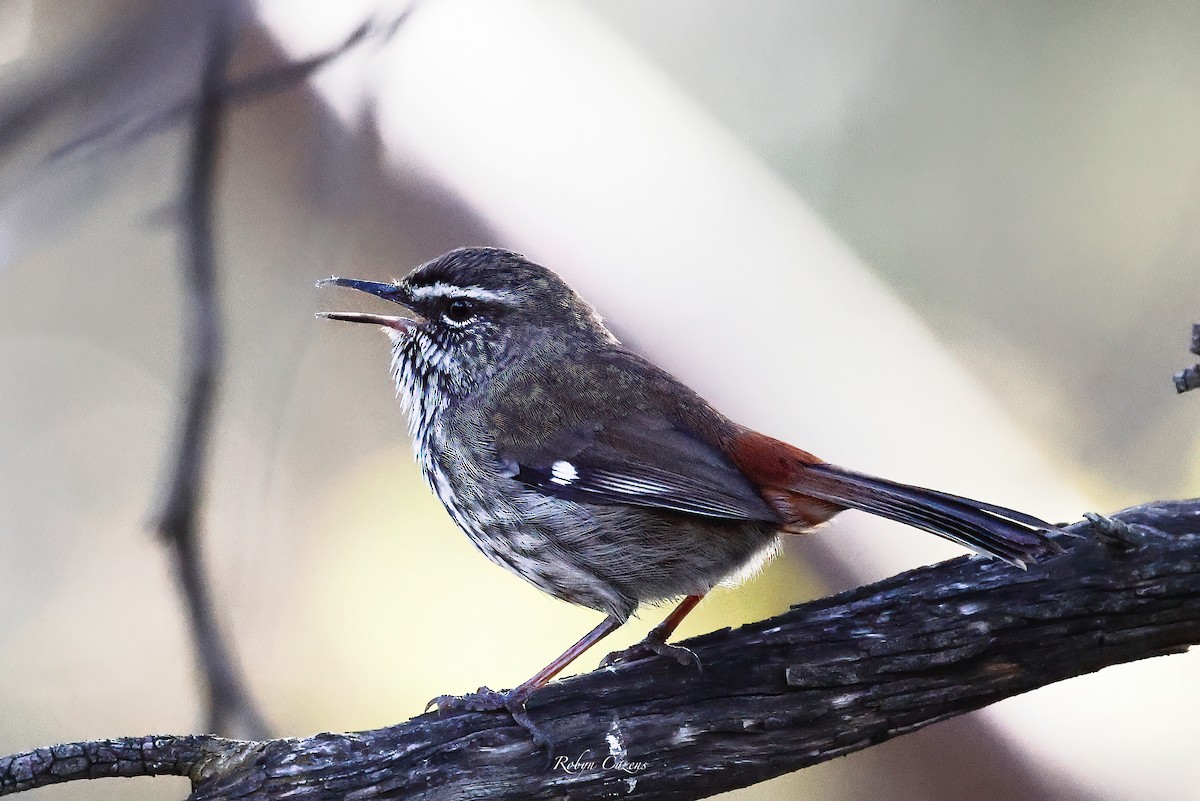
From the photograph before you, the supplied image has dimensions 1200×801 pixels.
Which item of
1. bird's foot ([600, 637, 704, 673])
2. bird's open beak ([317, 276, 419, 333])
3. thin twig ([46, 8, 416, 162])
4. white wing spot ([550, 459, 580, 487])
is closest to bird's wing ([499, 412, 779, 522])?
white wing spot ([550, 459, 580, 487])

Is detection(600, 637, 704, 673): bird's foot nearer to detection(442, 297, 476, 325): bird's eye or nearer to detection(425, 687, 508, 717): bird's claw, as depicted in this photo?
detection(425, 687, 508, 717): bird's claw

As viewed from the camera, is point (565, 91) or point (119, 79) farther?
point (565, 91)

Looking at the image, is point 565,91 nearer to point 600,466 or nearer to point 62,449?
point 600,466

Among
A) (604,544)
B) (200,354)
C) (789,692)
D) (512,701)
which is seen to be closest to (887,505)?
(789,692)

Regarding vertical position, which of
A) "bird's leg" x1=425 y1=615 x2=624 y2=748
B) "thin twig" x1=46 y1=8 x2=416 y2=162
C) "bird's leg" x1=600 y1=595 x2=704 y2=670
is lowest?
"bird's leg" x1=425 y1=615 x2=624 y2=748

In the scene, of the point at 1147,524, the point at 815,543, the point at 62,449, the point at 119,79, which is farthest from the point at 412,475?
the point at 1147,524

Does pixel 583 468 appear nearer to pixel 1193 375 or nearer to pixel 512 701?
pixel 512 701

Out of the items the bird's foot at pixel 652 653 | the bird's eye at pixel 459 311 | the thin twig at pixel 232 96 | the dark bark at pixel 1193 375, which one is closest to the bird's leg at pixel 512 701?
the bird's foot at pixel 652 653
